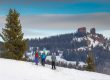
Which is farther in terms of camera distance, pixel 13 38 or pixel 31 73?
pixel 13 38

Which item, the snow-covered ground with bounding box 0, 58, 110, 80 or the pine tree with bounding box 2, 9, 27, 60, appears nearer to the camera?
the snow-covered ground with bounding box 0, 58, 110, 80

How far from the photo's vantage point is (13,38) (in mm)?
68062

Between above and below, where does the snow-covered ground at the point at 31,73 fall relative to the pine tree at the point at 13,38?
below

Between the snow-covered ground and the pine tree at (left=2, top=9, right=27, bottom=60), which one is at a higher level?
the pine tree at (left=2, top=9, right=27, bottom=60)

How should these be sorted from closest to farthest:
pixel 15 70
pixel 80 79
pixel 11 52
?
1. pixel 15 70
2. pixel 80 79
3. pixel 11 52

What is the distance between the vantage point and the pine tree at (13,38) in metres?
66.6

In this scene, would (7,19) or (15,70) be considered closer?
(15,70)

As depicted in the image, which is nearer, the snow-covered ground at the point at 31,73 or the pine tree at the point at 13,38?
the snow-covered ground at the point at 31,73

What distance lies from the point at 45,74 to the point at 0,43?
34.9 metres

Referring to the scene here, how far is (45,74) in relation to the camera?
40.3 meters

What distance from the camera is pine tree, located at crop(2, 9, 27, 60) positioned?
66.6 metres

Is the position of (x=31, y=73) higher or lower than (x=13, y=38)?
lower

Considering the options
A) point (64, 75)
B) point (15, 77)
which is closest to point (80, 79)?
point (64, 75)

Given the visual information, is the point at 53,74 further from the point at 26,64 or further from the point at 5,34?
the point at 5,34
